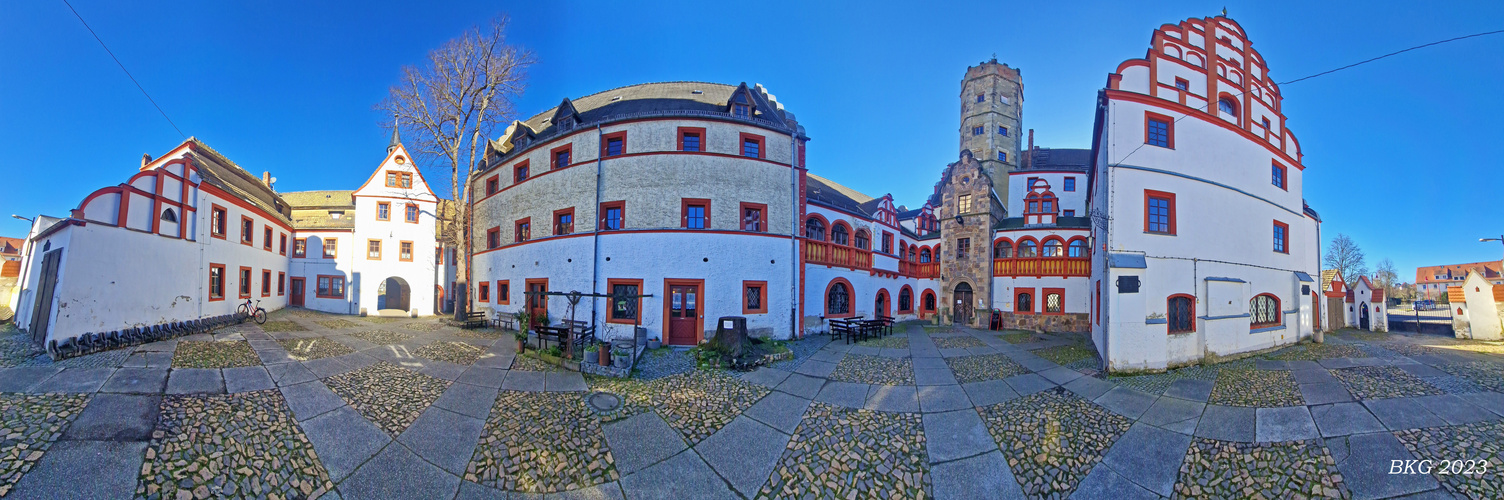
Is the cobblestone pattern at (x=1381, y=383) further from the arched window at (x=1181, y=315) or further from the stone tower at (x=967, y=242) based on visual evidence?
the stone tower at (x=967, y=242)

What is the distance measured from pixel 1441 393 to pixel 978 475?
10.2m

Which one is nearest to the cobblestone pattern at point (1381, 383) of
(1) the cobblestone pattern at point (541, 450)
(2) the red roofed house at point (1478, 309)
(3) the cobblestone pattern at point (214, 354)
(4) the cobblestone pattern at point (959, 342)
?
(4) the cobblestone pattern at point (959, 342)

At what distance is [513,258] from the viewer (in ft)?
59.4

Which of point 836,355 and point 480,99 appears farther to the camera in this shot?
point 480,99

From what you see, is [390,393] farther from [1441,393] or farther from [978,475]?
[1441,393]

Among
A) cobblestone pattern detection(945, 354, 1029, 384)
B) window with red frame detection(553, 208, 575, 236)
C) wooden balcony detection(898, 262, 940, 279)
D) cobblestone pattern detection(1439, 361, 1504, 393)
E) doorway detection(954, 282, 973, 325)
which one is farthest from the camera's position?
wooden balcony detection(898, 262, 940, 279)

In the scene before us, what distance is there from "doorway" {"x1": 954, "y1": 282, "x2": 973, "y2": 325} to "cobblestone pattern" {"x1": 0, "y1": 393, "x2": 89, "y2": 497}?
1044 inches

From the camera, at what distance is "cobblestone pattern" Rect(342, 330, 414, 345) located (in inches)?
547

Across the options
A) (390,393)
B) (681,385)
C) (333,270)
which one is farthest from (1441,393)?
(333,270)

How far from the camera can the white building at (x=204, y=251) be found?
11656 mm

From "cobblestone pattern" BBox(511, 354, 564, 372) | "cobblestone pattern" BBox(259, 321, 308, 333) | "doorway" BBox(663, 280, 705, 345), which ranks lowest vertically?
"cobblestone pattern" BBox(511, 354, 564, 372)

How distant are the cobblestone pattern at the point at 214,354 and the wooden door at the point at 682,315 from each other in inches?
381

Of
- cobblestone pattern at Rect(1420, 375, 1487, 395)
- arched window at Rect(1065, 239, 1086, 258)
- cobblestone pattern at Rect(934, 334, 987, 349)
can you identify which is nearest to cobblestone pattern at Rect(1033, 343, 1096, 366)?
cobblestone pattern at Rect(934, 334, 987, 349)

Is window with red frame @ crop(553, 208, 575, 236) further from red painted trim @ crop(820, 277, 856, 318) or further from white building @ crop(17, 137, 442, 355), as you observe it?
white building @ crop(17, 137, 442, 355)
